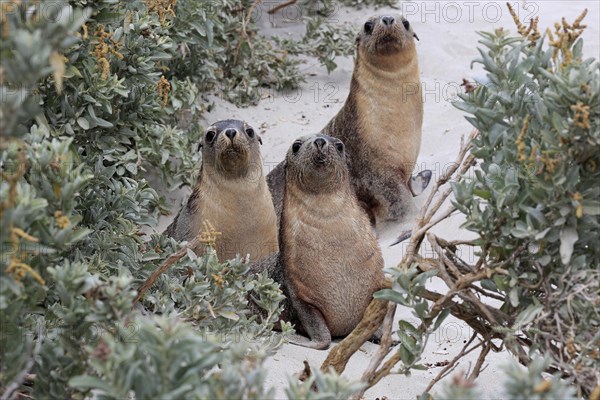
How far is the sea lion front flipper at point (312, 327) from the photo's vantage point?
5.66m

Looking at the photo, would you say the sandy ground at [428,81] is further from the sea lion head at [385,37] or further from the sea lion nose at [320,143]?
the sea lion nose at [320,143]

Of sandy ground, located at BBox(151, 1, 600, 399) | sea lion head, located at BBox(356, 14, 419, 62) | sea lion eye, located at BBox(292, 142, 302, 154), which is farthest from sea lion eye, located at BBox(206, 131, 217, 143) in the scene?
sea lion head, located at BBox(356, 14, 419, 62)

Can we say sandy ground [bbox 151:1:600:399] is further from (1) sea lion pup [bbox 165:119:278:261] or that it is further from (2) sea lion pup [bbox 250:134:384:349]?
(2) sea lion pup [bbox 250:134:384:349]

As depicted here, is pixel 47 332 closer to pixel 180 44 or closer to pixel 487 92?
pixel 487 92

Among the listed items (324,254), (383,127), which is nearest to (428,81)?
(383,127)

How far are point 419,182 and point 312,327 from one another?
2.86 meters

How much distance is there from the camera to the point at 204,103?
8.95 metres

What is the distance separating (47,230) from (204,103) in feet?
19.4

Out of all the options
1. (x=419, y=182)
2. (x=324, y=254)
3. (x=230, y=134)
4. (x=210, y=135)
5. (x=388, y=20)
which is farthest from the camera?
(x=419, y=182)

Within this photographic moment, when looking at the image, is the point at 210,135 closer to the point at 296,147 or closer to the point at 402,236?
the point at 296,147

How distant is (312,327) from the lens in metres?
5.74

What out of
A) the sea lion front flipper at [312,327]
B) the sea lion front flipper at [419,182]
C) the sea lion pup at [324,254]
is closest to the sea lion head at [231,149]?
the sea lion pup at [324,254]

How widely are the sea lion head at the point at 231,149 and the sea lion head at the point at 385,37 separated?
169 centimetres

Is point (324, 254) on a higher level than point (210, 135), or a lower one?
lower
